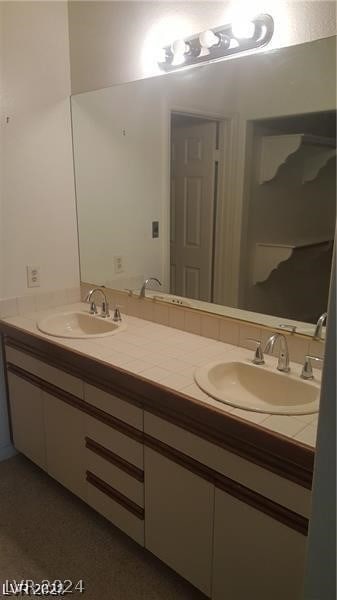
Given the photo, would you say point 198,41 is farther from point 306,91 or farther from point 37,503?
point 37,503

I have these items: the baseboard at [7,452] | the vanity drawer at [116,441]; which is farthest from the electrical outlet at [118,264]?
the baseboard at [7,452]

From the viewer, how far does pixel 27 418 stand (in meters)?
2.07

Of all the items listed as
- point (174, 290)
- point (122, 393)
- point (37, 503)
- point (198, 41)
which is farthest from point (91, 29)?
point (37, 503)

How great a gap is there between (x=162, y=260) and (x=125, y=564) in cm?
135

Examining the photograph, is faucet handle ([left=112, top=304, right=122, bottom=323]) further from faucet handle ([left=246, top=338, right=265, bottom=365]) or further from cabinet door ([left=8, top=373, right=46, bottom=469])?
faucet handle ([left=246, top=338, right=265, bottom=365])

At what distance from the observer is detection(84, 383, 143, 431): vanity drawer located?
148 centimetres

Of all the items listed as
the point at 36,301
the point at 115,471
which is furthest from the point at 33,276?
the point at 115,471

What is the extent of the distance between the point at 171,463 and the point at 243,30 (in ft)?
5.08

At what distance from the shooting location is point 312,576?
736 mm

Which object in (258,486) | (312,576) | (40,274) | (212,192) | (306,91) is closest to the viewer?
(312,576)

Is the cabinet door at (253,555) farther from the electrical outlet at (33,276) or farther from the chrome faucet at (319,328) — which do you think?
the electrical outlet at (33,276)

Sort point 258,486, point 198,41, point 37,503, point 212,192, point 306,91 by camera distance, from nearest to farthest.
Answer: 1. point 258,486
2. point 306,91
3. point 198,41
4. point 212,192
5. point 37,503

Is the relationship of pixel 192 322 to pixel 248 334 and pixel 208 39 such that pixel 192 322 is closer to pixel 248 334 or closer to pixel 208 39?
pixel 248 334

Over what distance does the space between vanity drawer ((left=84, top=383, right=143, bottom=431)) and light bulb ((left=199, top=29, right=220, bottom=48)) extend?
4.60 feet
